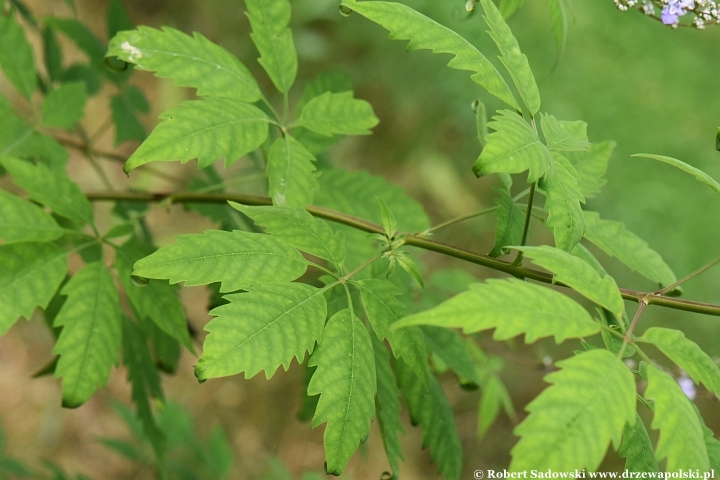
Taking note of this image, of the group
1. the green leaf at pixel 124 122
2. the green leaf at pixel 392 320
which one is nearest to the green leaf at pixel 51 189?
the green leaf at pixel 124 122

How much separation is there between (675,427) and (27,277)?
1078mm

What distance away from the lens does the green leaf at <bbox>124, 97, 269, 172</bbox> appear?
3.42 feet

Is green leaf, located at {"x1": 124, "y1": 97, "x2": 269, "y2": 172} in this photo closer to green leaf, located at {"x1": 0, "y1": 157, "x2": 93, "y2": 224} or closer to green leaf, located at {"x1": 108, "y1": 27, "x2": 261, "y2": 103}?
green leaf, located at {"x1": 108, "y1": 27, "x2": 261, "y2": 103}

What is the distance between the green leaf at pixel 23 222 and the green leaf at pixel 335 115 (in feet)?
1.70

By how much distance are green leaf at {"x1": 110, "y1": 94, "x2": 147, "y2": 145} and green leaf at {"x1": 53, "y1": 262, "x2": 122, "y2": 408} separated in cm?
70

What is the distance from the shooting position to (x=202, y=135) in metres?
1.10

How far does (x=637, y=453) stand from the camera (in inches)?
39.0

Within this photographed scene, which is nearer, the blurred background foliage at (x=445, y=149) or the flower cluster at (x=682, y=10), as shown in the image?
the flower cluster at (x=682, y=10)

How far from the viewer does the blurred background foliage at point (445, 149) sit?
3.82m

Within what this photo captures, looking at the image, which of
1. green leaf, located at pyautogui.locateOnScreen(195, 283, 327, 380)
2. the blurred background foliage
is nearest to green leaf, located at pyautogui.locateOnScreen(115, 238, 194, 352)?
green leaf, located at pyautogui.locateOnScreen(195, 283, 327, 380)

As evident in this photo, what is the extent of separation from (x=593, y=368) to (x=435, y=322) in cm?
20

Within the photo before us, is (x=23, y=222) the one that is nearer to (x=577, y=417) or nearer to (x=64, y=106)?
(x=64, y=106)

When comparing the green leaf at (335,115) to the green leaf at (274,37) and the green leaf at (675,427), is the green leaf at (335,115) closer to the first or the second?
the green leaf at (274,37)

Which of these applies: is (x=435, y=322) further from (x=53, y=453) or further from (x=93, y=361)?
(x=53, y=453)
